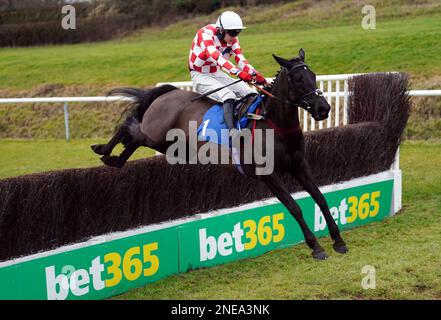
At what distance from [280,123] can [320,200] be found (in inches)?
24.7

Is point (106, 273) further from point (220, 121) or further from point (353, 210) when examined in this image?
point (353, 210)

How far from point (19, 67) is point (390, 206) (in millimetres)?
18134

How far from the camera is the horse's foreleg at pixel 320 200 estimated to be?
468 cm

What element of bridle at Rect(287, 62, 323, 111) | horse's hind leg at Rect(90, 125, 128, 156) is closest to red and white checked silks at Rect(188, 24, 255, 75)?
bridle at Rect(287, 62, 323, 111)

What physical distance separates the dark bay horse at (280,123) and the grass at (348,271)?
0.96ft

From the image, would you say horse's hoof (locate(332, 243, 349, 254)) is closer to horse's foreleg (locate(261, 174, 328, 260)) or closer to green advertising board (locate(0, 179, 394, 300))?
horse's foreleg (locate(261, 174, 328, 260))

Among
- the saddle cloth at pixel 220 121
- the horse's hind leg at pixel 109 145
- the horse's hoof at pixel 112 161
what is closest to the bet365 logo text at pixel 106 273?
the horse's hoof at pixel 112 161

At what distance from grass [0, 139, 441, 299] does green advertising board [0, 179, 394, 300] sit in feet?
0.36

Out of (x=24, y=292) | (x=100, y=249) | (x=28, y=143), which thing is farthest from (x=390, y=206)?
(x=28, y=143)

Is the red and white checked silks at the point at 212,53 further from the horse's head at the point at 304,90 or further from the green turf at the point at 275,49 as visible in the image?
the green turf at the point at 275,49

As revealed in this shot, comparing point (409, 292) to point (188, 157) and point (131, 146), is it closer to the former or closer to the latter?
point (188, 157)

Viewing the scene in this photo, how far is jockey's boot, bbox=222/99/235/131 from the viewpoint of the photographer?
16.5 ft

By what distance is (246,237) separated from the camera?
559cm

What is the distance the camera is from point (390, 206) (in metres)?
7.02
